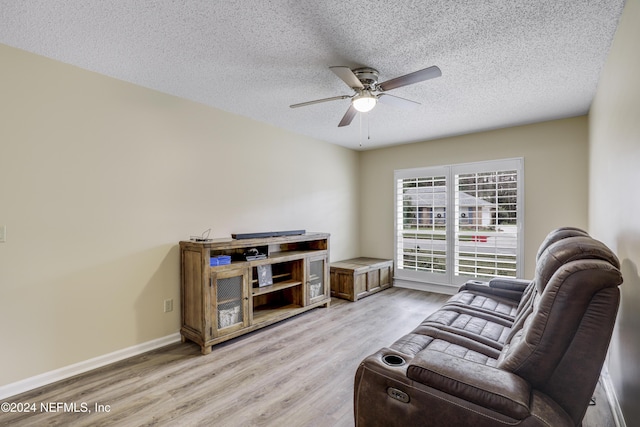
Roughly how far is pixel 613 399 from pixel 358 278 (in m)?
3.07

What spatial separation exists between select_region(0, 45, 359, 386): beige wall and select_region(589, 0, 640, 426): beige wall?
3.51 meters

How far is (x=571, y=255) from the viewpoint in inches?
55.4

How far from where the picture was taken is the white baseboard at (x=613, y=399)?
71.7 inches

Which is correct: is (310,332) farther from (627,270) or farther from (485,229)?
(485,229)

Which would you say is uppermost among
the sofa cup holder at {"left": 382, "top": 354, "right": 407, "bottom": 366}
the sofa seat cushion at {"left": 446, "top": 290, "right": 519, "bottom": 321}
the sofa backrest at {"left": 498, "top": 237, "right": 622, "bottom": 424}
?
the sofa backrest at {"left": 498, "top": 237, "right": 622, "bottom": 424}

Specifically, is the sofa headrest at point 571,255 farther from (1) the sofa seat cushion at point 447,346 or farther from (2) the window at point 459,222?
(2) the window at point 459,222

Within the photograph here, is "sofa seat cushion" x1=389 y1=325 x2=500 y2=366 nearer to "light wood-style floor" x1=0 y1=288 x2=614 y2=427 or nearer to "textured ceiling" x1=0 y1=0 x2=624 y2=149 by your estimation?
"light wood-style floor" x1=0 y1=288 x2=614 y2=427

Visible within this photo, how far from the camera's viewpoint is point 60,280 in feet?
8.17

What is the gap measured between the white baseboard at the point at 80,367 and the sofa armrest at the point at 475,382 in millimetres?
2696

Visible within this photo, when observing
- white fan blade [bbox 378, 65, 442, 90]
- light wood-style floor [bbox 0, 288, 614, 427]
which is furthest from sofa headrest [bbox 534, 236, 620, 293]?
white fan blade [bbox 378, 65, 442, 90]

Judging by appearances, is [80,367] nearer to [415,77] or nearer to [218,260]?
[218,260]

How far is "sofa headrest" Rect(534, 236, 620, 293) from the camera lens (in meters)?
1.35

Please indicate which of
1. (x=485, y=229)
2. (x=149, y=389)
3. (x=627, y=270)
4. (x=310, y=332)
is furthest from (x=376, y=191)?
(x=149, y=389)

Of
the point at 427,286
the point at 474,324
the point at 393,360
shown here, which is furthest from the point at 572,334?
the point at 427,286
